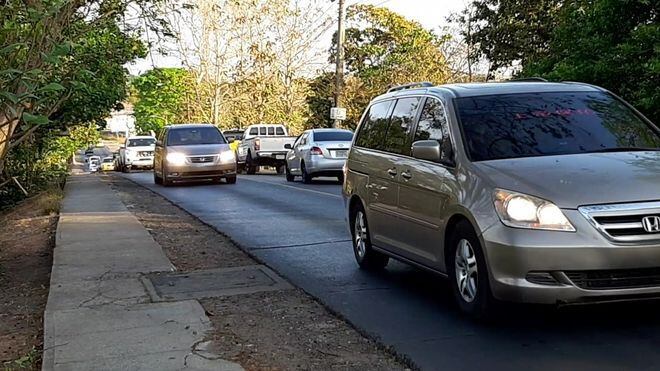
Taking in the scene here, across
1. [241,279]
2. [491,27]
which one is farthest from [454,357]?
[491,27]

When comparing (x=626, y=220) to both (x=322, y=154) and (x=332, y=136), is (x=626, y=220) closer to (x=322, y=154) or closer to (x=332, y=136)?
(x=322, y=154)

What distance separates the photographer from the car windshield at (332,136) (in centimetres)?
2305

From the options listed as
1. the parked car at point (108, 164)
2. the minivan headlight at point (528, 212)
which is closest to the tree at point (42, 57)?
the minivan headlight at point (528, 212)

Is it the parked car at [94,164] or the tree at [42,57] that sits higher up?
the tree at [42,57]

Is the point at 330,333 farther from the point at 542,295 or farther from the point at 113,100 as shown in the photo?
the point at 113,100

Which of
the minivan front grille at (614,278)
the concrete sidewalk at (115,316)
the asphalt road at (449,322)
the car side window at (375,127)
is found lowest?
the concrete sidewalk at (115,316)

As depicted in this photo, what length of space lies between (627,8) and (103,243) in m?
8.80

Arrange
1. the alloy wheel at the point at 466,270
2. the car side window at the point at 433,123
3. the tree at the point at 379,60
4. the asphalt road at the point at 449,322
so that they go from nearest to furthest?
the asphalt road at the point at 449,322, the alloy wheel at the point at 466,270, the car side window at the point at 433,123, the tree at the point at 379,60

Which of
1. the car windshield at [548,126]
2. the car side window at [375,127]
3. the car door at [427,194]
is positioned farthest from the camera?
the car side window at [375,127]

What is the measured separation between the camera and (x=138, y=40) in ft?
51.3

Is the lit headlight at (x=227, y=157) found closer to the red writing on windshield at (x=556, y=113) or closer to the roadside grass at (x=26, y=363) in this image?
the red writing on windshield at (x=556, y=113)

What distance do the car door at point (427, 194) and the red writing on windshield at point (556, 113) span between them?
0.60 m

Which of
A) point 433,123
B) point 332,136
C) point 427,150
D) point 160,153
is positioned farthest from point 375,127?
point 160,153

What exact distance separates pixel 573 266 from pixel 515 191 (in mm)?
636
